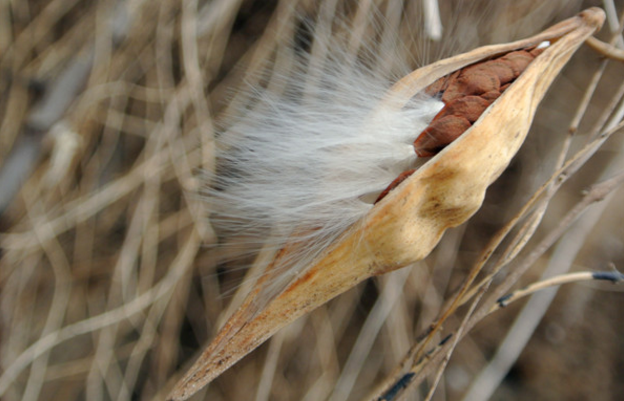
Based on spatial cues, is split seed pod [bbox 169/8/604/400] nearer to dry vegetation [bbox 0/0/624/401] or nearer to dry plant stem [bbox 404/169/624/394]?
dry plant stem [bbox 404/169/624/394]

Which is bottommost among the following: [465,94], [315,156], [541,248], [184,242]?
[184,242]

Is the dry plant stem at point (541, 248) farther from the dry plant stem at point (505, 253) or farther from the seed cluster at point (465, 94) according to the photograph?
the seed cluster at point (465, 94)

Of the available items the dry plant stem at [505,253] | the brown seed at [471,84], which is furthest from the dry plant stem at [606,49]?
the brown seed at [471,84]

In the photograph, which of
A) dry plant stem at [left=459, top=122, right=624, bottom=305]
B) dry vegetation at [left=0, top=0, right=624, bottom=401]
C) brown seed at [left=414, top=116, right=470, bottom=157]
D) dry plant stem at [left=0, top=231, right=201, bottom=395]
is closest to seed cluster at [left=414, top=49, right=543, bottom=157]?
brown seed at [left=414, top=116, right=470, bottom=157]

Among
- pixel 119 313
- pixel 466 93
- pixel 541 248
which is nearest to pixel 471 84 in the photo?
pixel 466 93

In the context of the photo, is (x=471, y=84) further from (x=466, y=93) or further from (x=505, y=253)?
(x=505, y=253)

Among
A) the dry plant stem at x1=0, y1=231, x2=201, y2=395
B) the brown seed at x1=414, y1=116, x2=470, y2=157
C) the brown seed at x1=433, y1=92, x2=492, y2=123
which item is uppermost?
the brown seed at x1=433, y1=92, x2=492, y2=123
